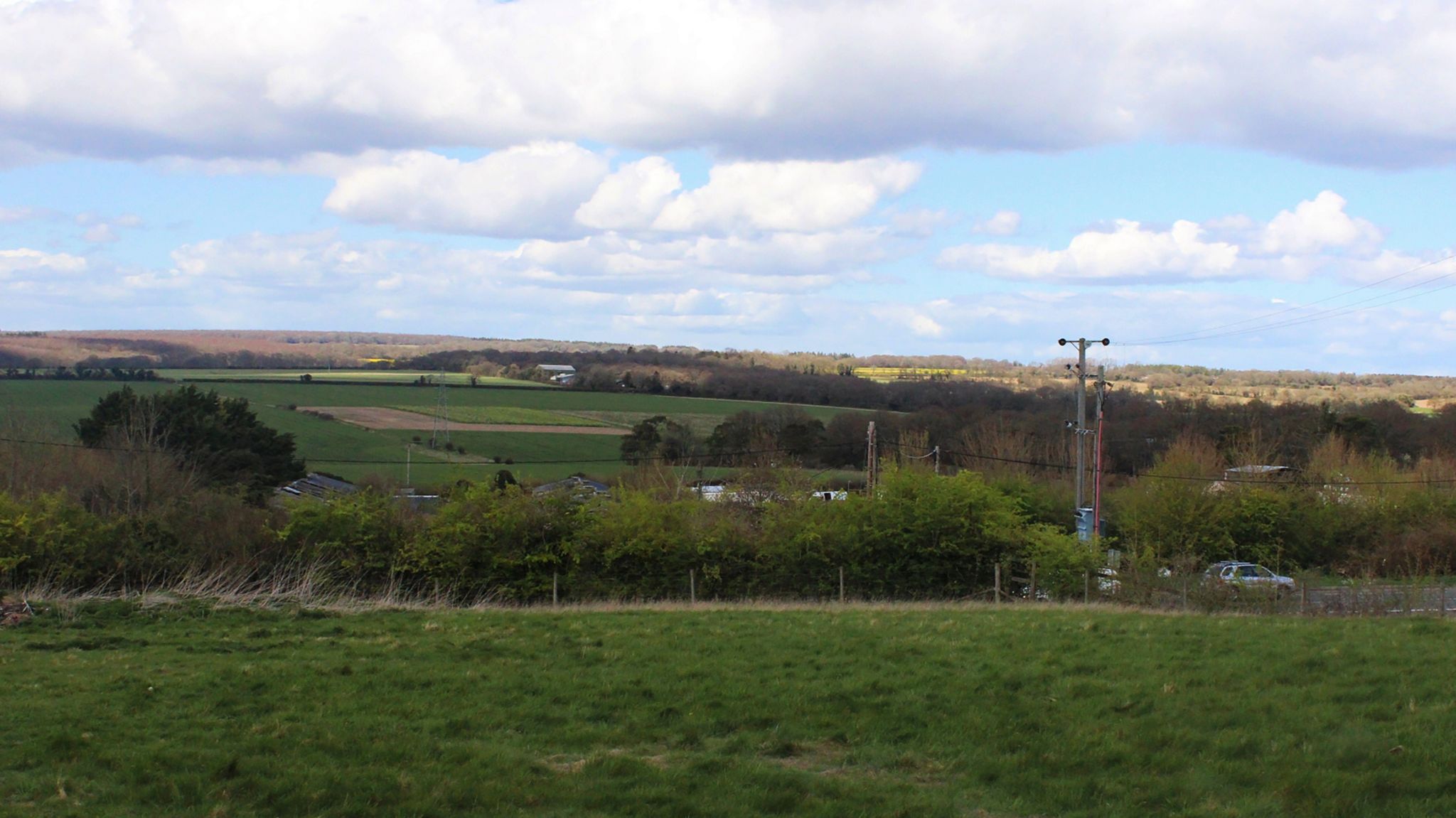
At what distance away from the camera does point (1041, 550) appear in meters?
27.9

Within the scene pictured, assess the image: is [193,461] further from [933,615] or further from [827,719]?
[827,719]

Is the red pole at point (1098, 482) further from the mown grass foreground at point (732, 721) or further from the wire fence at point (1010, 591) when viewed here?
the mown grass foreground at point (732, 721)

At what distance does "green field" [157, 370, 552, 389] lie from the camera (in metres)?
107

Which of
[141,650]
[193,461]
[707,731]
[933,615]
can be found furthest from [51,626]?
[193,461]

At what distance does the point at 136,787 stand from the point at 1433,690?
11481 millimetres

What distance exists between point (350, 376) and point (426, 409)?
98.1 ft

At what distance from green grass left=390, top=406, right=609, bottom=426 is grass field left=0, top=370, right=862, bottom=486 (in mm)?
233

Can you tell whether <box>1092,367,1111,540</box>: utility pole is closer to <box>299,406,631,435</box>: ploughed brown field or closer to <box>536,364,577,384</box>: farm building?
<box>299,406,631,435</box>: ploughed brown field

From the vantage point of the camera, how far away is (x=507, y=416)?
8956 cm

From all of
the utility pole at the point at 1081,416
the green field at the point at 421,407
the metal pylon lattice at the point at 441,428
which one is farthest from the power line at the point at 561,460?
the utility pole at the point at 1081,416

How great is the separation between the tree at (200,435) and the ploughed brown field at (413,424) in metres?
18.0

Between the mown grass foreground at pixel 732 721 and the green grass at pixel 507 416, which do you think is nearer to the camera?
the mown grass foreground at pixel 732 721

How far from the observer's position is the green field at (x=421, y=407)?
219 ft

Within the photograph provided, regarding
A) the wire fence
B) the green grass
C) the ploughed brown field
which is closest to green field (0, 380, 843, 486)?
the green grass
